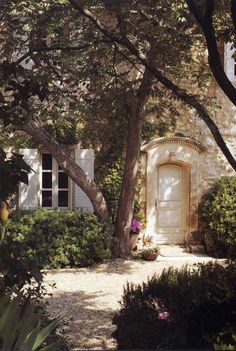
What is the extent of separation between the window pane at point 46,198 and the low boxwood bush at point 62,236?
1.21m

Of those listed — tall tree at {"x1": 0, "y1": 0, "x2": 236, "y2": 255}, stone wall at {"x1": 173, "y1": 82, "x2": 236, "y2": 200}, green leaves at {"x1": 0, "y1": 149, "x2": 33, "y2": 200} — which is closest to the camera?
green leaves at {"x1": 0, "y1": 149, "x2": 33, "y2": 200}

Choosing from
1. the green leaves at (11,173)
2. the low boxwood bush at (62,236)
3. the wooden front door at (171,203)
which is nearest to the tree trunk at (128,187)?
the low boxwood bush at (62,236)

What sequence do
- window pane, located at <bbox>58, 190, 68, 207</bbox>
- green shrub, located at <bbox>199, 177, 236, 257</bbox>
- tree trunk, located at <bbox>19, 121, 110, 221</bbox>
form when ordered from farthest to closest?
1. window pane, located at <bbox>58, 190, 68, 207</bbox>
2. green shrub, located at <bbox>199, 177, 236, 257</bbox>
3. tree trunk, located at <bbox>19, 121, 110, 221</bbox>

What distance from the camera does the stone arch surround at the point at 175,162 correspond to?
11.3m

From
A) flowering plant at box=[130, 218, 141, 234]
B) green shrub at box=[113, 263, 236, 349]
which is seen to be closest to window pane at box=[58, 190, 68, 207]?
flowering plant at box=[130, 218, 141, 234]

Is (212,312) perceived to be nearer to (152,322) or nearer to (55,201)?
(152,322)

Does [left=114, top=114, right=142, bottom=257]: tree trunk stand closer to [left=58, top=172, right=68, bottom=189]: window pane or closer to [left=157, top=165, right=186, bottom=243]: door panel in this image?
[left=157, top=165, right=186, bottom=243]: door panel

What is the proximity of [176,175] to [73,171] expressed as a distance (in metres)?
2.87

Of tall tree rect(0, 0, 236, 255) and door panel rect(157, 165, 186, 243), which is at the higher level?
tall tree rect(0, 0, 236, 255)

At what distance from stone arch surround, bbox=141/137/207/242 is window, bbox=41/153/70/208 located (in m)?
1.88

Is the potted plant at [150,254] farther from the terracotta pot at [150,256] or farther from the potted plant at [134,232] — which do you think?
the potted plant at [134,232]

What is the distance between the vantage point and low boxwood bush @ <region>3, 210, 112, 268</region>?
9.52 m

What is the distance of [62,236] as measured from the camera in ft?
31.8

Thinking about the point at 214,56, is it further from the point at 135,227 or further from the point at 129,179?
the point at 135,227
